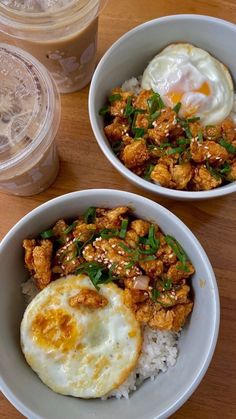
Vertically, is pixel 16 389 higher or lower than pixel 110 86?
lower

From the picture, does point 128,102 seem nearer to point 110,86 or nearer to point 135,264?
point 110,86

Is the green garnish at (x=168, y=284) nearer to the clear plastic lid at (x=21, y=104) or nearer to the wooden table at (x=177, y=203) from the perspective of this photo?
the wooden table at (x=177, y=203)

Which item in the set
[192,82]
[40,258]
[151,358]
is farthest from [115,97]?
[151,358]

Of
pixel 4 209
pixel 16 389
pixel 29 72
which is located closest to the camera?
pixel 16 389

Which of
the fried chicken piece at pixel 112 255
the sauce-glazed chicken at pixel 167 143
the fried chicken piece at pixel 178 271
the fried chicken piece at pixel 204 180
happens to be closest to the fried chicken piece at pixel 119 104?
the sauce-glazed chicken at pixel 167 143

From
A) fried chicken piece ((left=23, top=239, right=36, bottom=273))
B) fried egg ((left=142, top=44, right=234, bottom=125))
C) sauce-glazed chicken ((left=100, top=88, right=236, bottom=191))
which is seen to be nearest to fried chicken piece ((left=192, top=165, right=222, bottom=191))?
sauce-glazed chicken ((left=100, top=88, right=236, bottom=191))

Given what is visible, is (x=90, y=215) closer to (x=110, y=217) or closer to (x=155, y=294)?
(x=110, y=217)

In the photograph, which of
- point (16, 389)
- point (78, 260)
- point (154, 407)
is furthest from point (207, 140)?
point (16, 389)
